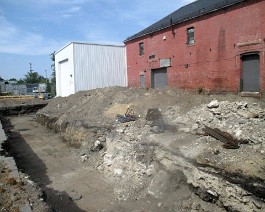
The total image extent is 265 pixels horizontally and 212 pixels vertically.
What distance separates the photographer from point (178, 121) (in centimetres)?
1366

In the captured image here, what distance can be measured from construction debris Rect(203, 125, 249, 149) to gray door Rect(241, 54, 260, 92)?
6.79 meters

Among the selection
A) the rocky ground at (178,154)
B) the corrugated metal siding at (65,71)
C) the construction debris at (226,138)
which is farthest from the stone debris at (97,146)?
the corrugated metal siding at (65,71)

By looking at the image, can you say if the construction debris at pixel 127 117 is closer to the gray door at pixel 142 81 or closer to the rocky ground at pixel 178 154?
the rocky ground at pixel 178 154

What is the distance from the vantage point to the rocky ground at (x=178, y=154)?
762 cm

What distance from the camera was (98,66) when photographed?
28609 millimetres

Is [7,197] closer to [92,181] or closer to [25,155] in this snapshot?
[92,181]

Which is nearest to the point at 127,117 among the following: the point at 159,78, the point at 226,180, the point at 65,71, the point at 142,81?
the point at 226,180

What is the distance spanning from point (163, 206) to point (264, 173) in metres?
3.03

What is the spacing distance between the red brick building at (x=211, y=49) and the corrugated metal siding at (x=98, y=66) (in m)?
4.90

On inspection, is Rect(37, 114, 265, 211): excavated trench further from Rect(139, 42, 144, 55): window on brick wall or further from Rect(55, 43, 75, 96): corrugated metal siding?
Rect(55, 43, 75, 96): corrugated metal siding

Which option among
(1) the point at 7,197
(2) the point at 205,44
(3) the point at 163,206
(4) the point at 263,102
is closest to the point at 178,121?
(4) the point at 263,102

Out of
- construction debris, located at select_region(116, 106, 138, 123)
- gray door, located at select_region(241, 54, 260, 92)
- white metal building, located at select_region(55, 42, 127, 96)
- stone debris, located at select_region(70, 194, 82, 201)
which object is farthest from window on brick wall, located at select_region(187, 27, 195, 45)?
stone debris, located at select_region(70, 194, 82, 201)

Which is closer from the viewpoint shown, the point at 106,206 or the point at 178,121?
the point at 106,206

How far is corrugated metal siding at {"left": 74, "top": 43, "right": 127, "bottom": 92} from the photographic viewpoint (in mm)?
27703
